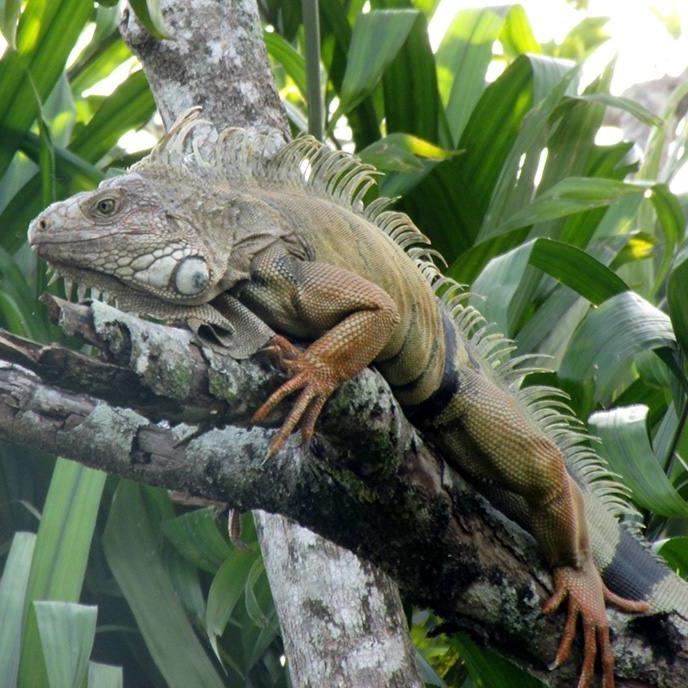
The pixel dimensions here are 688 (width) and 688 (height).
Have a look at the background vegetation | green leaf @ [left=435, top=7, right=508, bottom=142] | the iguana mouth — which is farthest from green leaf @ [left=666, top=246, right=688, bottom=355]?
the iguana mouth

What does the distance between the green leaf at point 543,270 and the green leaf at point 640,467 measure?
22.1 inches

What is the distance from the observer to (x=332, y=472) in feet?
8.68

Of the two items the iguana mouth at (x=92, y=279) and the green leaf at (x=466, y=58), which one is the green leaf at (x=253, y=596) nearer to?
the iguana mouth at (x=92, y=279)

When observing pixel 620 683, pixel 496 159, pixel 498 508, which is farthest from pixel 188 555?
pixel 496 159

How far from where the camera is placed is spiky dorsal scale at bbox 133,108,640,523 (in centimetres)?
310

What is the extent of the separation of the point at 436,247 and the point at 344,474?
89.8 inches

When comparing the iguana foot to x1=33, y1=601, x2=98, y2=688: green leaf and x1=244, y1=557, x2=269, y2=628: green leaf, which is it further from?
x1=33, y1=601, x2=98, y2=688: green leaf

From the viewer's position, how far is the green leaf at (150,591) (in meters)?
3.96

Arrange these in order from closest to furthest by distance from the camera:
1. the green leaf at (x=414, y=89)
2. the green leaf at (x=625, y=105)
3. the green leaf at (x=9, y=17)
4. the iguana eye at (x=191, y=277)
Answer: the iguana eye at (x=191, y=277) < the green leaf at (x=9, y=17) < the green leaf at (x=625, y=105) < the green leaf at (x=414, y=89)

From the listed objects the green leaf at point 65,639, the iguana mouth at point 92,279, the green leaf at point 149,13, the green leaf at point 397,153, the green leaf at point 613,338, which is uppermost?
the green leaf at point 149,13

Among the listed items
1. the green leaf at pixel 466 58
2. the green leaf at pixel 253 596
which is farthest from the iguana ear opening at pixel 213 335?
the green leaf at pixel 466 58

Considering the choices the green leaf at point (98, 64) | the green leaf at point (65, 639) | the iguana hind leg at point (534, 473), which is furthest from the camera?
the green leaf at point (98, 64)

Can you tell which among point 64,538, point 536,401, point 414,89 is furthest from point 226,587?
point 414,89

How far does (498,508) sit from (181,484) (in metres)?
0.96
